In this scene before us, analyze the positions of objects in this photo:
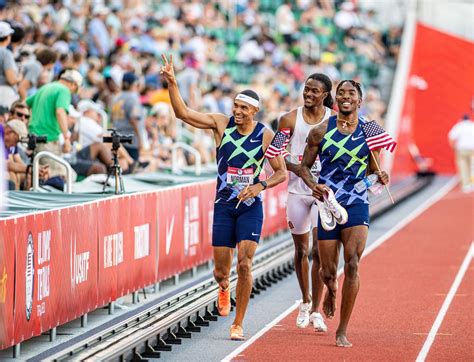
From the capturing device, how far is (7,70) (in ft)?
53.9

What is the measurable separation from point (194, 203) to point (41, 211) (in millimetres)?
6128

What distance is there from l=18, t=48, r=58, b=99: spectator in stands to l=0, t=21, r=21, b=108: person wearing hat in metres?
0.86

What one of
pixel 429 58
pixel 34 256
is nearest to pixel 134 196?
pixel 34 256

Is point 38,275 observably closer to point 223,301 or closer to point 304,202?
point 223,301

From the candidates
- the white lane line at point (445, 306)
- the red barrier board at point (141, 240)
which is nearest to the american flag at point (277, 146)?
the white lane line at point (445, 306)

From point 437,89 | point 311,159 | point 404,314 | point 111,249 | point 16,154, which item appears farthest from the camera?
point 437,89

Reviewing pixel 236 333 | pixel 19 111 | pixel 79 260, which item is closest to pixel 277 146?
pixel 236 333

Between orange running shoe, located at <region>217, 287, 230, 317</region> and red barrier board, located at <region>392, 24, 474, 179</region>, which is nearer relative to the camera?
orange running shoe, located at <region>217, 287, 230, 317</region>

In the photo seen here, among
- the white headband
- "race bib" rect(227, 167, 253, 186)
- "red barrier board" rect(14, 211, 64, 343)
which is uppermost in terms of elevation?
the white headband

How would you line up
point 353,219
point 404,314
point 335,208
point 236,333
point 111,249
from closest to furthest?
point 335,208, point 353,219, point 236,333, point 111,249, point 404,314

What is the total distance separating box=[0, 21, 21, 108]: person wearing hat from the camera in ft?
53.8

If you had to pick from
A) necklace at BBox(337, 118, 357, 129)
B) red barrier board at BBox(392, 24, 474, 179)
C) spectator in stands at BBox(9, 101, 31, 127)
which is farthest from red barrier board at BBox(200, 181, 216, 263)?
red barrier board at BBox(392, 24, 474, 179)

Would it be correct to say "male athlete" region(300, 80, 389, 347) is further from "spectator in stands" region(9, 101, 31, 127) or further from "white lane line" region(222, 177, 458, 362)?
"spectator in stands" region(9, 101, 31, 127)

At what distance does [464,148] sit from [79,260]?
27.9 m
